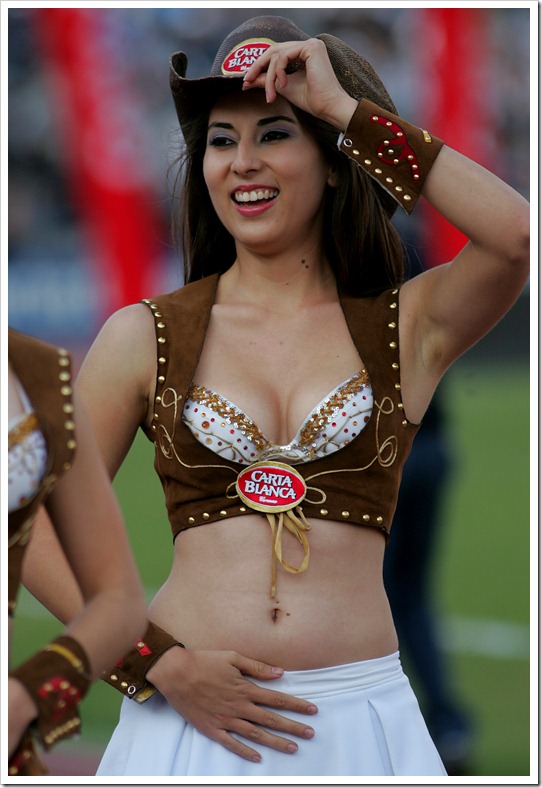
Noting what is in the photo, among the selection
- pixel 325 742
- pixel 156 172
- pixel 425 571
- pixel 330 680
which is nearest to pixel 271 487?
pixel 330 680

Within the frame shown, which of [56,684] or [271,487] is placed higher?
[271,487]

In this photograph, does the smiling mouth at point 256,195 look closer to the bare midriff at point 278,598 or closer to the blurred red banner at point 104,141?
the bare midriff at point 278,598

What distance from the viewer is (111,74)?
962 centimetres

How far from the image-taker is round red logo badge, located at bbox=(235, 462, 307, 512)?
299cm

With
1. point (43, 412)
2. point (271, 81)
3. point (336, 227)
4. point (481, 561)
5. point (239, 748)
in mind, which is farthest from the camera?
point (481, 561)

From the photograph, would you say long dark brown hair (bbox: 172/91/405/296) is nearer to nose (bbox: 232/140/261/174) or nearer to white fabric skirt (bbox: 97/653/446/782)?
nose (bbox: 232/140/261/174)

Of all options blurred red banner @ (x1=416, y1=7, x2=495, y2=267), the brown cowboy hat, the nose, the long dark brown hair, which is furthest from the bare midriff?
blurred red banner @ (x1=416, y1=7, x2=495, y2=267)

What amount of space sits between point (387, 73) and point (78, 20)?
7.47ft

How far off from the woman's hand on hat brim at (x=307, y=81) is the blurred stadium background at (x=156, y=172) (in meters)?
3.51

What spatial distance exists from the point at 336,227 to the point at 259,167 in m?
0.30

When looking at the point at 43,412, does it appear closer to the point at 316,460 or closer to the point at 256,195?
the point at 316,460

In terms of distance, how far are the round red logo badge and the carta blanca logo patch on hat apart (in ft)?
3.00

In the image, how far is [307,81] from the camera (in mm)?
3088

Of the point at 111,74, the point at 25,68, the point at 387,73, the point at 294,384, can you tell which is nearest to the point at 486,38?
the point at 387,73
